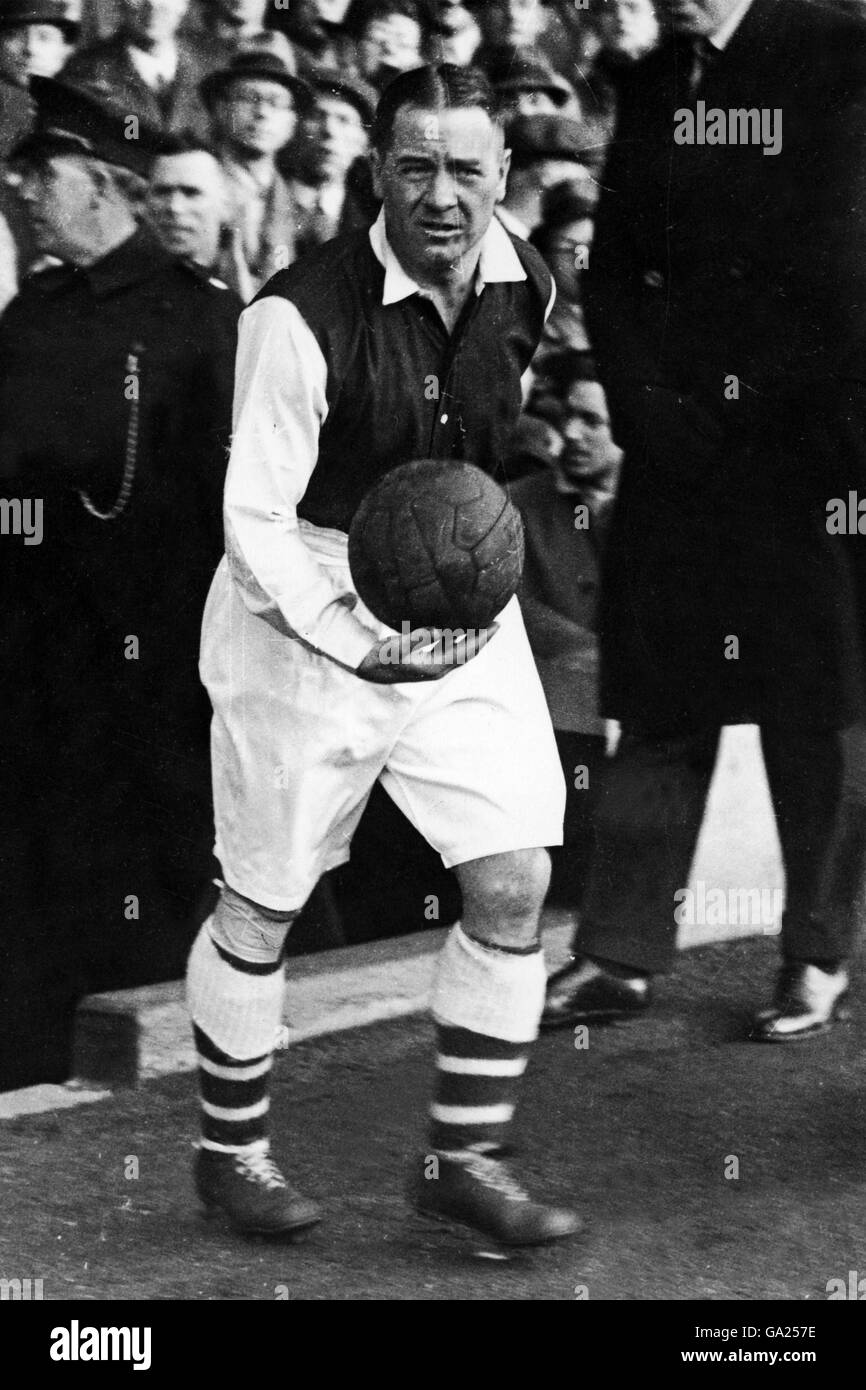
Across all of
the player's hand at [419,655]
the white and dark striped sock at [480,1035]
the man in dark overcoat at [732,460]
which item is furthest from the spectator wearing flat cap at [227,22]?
the white and dark striped sock at [480,1035]

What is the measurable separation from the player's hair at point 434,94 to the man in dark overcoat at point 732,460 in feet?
1.11

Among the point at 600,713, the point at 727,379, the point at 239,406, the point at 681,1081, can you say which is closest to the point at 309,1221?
the point at 681,1081

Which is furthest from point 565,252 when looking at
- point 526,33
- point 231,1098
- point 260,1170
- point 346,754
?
point 260,1170

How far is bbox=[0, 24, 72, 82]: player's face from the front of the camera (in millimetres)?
4207

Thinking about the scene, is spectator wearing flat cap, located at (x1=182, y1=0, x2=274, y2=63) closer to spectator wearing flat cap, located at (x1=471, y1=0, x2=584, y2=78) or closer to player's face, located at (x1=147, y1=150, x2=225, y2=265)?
player's face, located at (x1=147, y1=150, x2=225, y2=265)

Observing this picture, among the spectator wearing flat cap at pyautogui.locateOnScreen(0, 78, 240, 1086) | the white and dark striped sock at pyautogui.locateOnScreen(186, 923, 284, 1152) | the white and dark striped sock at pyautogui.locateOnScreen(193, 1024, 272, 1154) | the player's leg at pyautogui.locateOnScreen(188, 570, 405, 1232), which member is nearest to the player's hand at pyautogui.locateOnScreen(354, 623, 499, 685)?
the player's leg at pyautogui.locateOnScreen(188, 570, 405, 1232)

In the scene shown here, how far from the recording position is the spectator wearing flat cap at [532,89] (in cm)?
420

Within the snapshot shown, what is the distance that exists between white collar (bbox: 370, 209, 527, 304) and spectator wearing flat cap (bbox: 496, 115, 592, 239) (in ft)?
0.19

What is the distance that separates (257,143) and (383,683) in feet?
4.13

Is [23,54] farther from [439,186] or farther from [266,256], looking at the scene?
[439,186]

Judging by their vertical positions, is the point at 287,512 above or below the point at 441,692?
above

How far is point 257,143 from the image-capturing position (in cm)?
423
